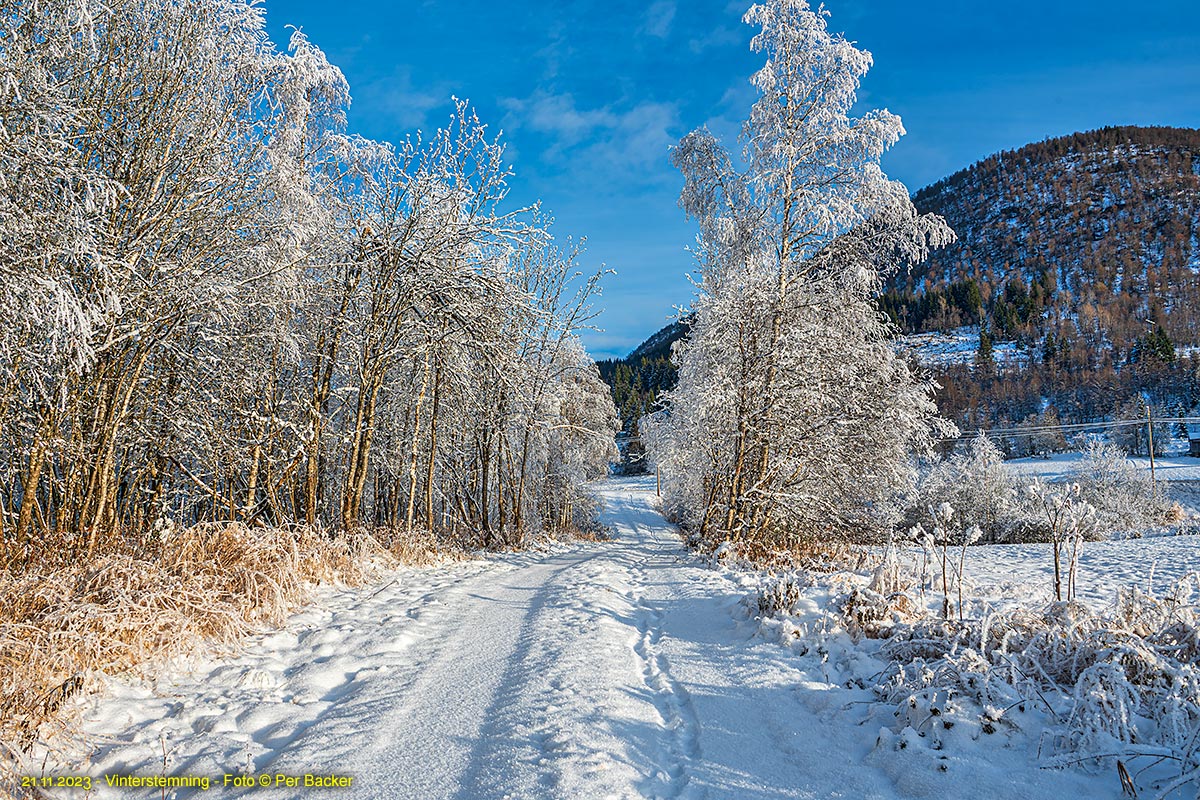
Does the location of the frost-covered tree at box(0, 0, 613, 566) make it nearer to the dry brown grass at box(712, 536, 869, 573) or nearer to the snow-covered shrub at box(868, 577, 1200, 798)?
the dry brown grass at box(712, 536, 869, 573)

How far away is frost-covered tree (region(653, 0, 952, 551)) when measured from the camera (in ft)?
30.8

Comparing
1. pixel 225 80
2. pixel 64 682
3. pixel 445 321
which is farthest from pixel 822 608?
pixel 225 80

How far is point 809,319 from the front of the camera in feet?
32.1

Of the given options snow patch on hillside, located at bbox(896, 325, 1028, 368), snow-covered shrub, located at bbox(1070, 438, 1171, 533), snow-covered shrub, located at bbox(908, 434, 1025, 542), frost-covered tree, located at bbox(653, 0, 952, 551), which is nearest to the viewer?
frost-covered tree, located at bbox(653, 0, 952, 551)

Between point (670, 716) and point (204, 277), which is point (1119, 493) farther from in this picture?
point (204, 277)

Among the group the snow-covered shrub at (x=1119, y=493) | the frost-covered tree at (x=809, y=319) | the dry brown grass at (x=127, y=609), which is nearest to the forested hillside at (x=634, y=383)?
the snow-covered shrub at (x=1119, y=493)

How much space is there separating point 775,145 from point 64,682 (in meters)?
10.6

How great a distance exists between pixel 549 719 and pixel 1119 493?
3392 centimetres

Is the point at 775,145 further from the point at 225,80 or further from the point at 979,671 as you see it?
the point at 979,671

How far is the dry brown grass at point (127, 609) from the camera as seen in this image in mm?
2961

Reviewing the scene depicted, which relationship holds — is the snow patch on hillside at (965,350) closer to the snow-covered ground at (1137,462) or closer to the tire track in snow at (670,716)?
the snow-covered ground at (1137,462)

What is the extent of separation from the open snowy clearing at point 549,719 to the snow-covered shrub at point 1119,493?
76.6 feet

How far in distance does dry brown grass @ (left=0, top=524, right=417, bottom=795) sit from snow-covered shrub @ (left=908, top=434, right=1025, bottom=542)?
69.9ft

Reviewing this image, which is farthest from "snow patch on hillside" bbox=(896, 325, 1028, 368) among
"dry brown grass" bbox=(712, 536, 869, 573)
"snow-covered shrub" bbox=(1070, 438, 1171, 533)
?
"dry brown grass" bbox=(712, 536, 869, 573)
